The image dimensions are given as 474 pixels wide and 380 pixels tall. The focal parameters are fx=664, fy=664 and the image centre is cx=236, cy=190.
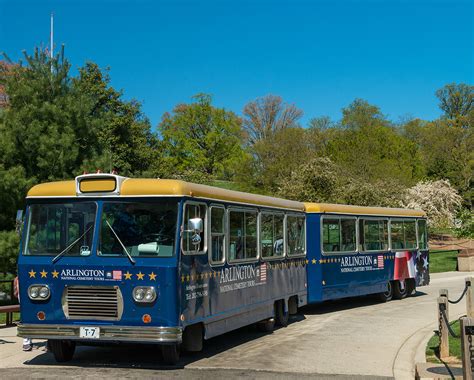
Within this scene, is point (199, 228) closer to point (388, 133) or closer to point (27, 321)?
point (27, 321)

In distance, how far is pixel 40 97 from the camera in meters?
19.2

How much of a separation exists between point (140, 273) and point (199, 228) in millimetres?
1061

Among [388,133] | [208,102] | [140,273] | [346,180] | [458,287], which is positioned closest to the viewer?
[140,273]

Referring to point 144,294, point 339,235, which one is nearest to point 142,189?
point 144,294

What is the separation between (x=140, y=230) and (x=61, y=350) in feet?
7.75

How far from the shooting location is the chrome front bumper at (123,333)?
9.24 meters

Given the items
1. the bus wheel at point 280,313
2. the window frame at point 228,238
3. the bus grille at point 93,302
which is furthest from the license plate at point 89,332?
the bus wheel at point 280,313

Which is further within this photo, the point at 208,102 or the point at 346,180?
the point at 208,102

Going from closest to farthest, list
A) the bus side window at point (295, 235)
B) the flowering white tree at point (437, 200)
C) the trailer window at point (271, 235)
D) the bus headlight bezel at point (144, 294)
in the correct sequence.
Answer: the bus headlight bezel at point (144, 294)
the trailer window at point (271, 235)
the bus side window at point (295, 235)
the flowering white tree at point (437, 200)

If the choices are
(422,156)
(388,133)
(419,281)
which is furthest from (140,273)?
(422,156)

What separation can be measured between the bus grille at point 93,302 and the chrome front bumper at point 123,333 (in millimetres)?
165

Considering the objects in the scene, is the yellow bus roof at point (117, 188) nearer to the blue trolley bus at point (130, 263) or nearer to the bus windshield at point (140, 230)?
the blue trolley bus at point (130, 263)

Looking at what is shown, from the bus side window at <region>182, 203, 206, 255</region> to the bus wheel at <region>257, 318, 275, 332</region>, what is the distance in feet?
13.1

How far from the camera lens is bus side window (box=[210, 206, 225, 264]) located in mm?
10883
